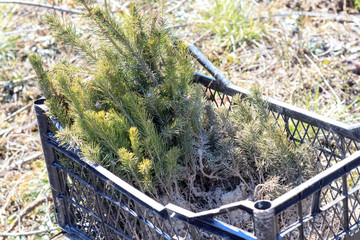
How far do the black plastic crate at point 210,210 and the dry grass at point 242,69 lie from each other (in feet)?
3.07

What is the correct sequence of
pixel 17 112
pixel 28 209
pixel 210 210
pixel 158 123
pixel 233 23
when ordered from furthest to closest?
1. pixel 233 23
2. pixel 17 112
3. pixel 28 209
4. pixel 158 123
5. pixel 210 210

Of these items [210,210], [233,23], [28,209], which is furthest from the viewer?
[233,23]

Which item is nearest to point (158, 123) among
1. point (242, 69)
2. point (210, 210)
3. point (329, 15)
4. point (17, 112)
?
point (210, 210)

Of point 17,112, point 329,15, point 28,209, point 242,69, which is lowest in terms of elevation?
point 28,209

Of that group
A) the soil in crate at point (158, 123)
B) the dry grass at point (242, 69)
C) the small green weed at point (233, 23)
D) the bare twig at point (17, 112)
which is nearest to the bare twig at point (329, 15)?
the dry grass at point (242, 69)

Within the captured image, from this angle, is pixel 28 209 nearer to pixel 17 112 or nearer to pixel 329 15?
pixel 17 112

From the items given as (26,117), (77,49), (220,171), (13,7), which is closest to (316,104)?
(220,171)

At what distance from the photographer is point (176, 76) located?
163cm

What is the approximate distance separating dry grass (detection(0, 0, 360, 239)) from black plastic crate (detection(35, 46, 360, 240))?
0.94 m

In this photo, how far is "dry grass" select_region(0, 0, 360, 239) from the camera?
112 inches

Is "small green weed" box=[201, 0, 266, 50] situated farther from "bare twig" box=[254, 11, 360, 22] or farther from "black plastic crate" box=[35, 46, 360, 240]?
"black plastic crate" box=[35, 46, 360, 240]

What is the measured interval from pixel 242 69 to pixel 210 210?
2.54m

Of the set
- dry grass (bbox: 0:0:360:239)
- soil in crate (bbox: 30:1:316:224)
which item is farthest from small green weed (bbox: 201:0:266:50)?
soil in crate (bbox: 30:1:316:224)

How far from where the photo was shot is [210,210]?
118 centimetres
